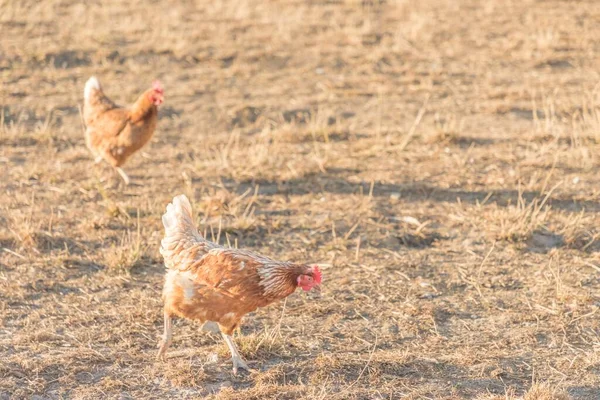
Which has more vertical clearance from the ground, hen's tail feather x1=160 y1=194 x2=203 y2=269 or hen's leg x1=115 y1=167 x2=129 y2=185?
hen's tail feather x1=160 y1=194 x2=203 y2=269

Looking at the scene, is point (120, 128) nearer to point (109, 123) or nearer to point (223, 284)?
point (109, 123)

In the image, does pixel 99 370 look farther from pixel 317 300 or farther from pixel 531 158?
pixel 531 158

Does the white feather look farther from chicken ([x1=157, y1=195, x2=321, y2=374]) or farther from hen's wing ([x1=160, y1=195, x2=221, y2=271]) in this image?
chicken ([x1=157, y1=195, x2=321, y2=374])

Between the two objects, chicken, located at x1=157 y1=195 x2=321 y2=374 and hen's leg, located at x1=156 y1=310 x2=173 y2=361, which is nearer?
chicken, located at x1=157 y1=195 x2=321 y2=374

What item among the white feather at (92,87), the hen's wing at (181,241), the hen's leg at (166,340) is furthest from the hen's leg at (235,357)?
the white feather at (92,87)

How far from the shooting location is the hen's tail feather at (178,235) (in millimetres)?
4758

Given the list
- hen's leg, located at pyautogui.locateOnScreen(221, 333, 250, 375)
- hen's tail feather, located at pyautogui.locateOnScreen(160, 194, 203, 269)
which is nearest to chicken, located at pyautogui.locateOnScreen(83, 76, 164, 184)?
hen's tail feather, located at pyautogui.locateOnScreen(160, 194, 203, 269)

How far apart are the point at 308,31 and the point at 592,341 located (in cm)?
771

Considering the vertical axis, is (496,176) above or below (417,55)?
below

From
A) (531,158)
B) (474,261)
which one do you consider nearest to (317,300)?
(474,261)

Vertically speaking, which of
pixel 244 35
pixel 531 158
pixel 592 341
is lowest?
pixel 592 341

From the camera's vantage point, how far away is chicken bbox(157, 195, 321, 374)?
15.1 ft

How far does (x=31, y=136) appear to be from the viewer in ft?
27.6

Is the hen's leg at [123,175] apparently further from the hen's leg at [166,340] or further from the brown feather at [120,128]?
the hen's leg at [166,340]
